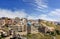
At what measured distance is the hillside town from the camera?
14.8 feet

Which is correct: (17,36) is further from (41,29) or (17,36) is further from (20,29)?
(41,29)

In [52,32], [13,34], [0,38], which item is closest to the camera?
[0,38]

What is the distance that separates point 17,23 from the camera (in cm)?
517

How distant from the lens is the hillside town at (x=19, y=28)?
177 inches

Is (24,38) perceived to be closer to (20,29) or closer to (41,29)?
(20,29)

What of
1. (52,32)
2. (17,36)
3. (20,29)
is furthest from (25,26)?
(52,32)

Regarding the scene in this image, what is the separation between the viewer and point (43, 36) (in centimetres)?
489

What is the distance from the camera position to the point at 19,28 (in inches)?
198

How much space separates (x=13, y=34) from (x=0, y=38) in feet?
1.55

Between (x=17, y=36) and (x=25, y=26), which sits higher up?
(x=25, y=26)

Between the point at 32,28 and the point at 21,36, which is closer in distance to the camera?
the point at 21,36

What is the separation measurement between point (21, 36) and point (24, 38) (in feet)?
0.67

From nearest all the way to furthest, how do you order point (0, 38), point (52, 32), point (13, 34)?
point (0, 38) < point (13, 34) < point (52, 32)

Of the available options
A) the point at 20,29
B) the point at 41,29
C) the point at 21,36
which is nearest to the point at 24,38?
the point at 21,36
